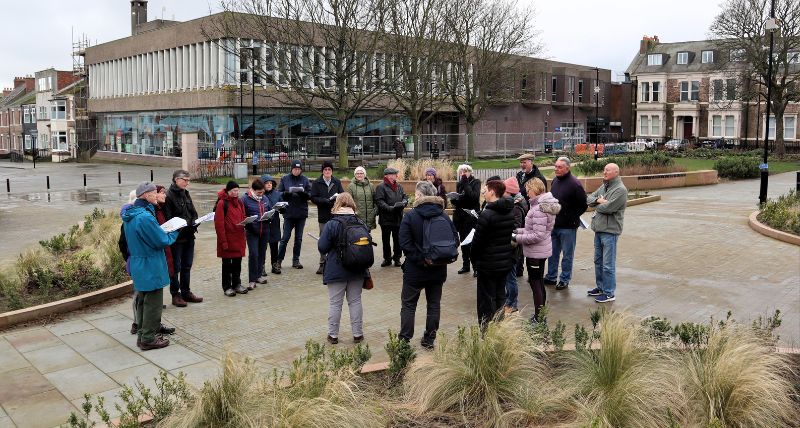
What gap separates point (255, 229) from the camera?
1034cm

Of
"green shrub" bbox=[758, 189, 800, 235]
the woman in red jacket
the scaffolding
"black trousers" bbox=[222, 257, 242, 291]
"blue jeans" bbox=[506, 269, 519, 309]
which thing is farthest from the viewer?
the scaffolding

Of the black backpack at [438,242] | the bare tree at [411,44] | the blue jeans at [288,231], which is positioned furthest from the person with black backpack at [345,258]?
the bare tree at [411,44]

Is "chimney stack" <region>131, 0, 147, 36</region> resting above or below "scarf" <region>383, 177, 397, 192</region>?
above

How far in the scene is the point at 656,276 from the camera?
11273 mm

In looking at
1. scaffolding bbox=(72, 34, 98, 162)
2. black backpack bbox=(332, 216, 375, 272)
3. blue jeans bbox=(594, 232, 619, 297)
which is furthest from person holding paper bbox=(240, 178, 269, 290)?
scaffolding bbox=(72, 34, 98, 162)

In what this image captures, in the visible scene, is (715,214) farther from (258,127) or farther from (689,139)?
(689,139)

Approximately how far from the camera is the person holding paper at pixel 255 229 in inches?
406

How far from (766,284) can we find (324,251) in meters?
7.11

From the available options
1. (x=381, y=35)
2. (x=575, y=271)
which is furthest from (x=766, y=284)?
(x=381, y=35)

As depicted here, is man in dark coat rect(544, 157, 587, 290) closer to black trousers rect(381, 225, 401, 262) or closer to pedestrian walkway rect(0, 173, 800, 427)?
pedestrian walkway rect(0, 173, 800, 427)

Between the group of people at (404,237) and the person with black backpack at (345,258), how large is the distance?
0.4 inches

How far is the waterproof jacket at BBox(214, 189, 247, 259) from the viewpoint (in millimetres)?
9680

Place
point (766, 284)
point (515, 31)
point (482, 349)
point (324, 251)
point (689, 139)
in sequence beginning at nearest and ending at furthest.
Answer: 1. point (482, 349)
2. point (324, 251)
3. point (766, 284)
4. point (515, 31)
5. point (689, 139)

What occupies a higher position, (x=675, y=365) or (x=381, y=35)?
(x=381, y=35)
